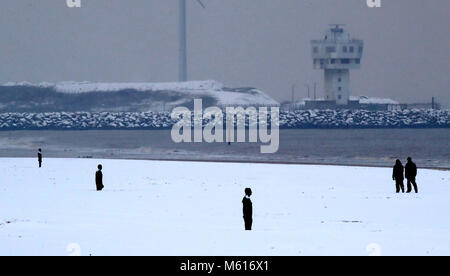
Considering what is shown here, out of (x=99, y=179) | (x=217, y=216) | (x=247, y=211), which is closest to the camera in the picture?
(x=247, y=211)

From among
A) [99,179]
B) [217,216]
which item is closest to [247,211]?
A: [217,216]

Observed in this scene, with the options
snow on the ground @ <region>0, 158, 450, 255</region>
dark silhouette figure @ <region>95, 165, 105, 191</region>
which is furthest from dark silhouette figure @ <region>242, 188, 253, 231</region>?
dark silhouette figure @ <region>95, 165, 105, 191</region>

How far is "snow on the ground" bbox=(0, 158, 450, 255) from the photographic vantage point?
22234 millimetres

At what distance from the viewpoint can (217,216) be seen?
29000 mm

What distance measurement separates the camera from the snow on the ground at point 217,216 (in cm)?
2223

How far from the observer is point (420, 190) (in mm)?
39500

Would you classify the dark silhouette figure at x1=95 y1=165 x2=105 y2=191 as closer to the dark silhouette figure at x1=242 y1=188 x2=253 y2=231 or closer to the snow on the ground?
the snow on the ground

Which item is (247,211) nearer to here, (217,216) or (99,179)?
(217,216)
